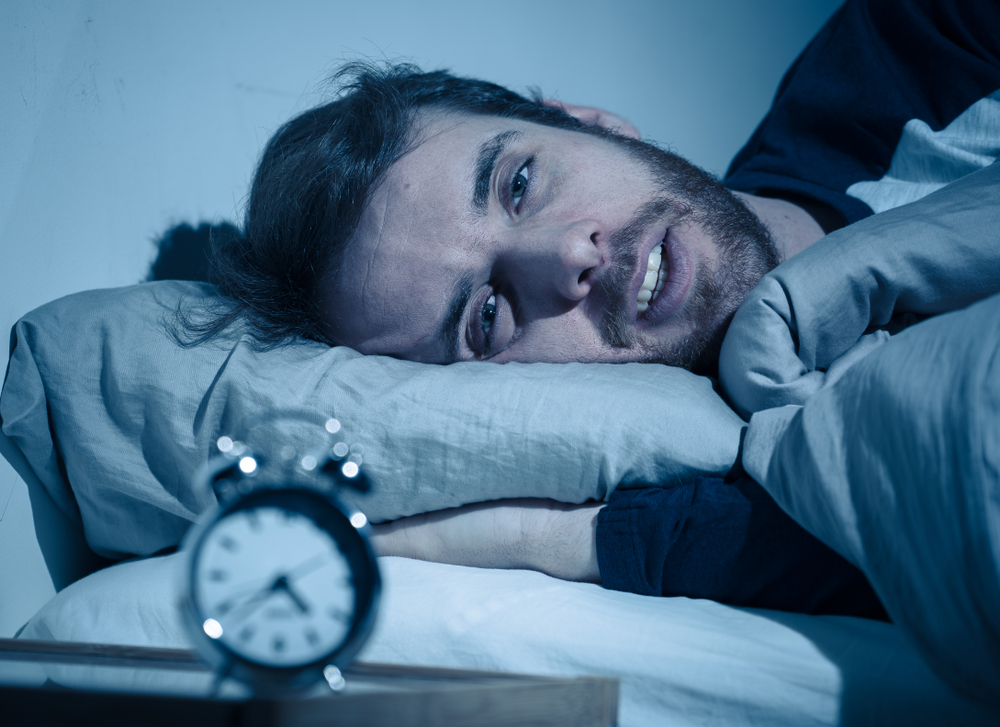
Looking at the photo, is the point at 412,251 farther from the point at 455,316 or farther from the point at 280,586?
the point at 280,586

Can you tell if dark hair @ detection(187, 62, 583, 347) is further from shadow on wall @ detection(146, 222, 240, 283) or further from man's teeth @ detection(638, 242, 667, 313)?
man's teeth @ detection(638, 242, 667, 313)

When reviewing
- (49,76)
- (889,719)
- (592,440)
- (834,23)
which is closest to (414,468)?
(592,440)

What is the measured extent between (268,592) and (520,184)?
843 mm

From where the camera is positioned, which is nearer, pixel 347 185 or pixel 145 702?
pixel 145 702

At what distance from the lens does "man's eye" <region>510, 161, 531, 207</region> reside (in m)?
1.03

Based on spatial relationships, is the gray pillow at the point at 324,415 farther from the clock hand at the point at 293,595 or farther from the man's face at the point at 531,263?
the clock hand at the point at 293,595

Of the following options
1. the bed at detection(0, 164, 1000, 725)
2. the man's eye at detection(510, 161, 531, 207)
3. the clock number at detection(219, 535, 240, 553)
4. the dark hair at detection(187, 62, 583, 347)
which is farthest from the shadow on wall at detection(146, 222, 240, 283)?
the clock number at detection(219, 535, 240, 553)

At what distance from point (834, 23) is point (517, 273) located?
131 centimetres

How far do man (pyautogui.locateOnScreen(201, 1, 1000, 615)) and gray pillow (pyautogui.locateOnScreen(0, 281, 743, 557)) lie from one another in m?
0.06

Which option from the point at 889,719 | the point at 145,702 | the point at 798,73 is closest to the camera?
the point at 145,702

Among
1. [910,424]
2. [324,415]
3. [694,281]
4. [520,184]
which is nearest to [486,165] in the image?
[520,184]

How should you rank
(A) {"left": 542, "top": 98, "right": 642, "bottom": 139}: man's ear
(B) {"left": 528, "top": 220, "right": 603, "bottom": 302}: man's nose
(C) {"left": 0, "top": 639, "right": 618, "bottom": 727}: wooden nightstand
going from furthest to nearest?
A: (A) {"left": 542, "top": 98, "right": 642, "bottom": 139}: man's ear
(B) {"left": 528, "top": 220, "right": 603, "bottom": 302}: man's nose
(C) {"left": 0, "top": 639, "right": 618, "bottom": 727}: wooden nightstand

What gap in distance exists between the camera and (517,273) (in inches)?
38.1

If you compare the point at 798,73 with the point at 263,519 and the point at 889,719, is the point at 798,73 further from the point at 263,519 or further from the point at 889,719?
the point at 263,519
